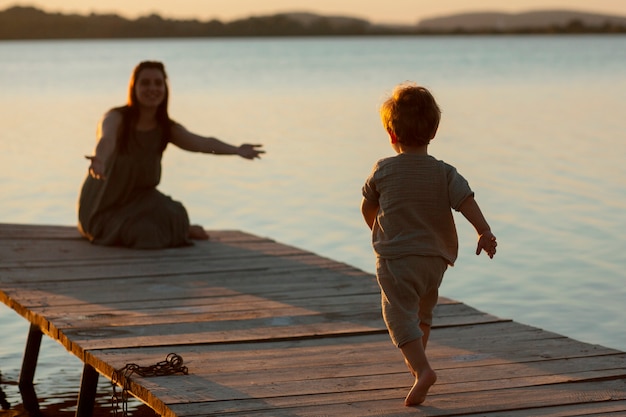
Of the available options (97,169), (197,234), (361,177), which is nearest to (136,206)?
(197,234)

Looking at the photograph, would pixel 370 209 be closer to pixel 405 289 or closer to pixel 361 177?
pixel 405 289

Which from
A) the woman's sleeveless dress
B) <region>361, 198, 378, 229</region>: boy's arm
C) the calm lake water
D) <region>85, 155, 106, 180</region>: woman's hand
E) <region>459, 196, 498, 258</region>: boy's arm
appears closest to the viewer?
<region>459, 196, 498, 258</region>: boy's arm

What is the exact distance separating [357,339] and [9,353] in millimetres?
3066

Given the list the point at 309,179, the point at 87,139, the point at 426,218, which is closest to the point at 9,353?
the point at 426,218

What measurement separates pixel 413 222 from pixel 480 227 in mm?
285

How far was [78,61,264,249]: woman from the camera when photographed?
807cm

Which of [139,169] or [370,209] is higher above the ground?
[370,209]

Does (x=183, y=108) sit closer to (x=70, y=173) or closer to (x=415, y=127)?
(x=70, y=173)

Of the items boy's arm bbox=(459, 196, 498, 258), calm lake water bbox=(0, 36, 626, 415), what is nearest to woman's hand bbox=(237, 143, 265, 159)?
calm lake water bbox=(0, 36, 626, 415)

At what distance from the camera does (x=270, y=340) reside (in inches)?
230

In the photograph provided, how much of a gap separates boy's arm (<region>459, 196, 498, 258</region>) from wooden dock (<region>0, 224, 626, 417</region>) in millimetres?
605

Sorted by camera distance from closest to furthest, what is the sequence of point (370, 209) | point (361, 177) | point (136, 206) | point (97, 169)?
1. point (370, 209)
2. point (97, 169)
3. point (136, 206)
4. point (361, 177)

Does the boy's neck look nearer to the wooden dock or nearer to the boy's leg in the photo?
the boy's leg

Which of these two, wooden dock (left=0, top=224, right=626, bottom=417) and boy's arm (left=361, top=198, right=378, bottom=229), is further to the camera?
boy's arm (left=361, top=198, right=378, bottom=229)
